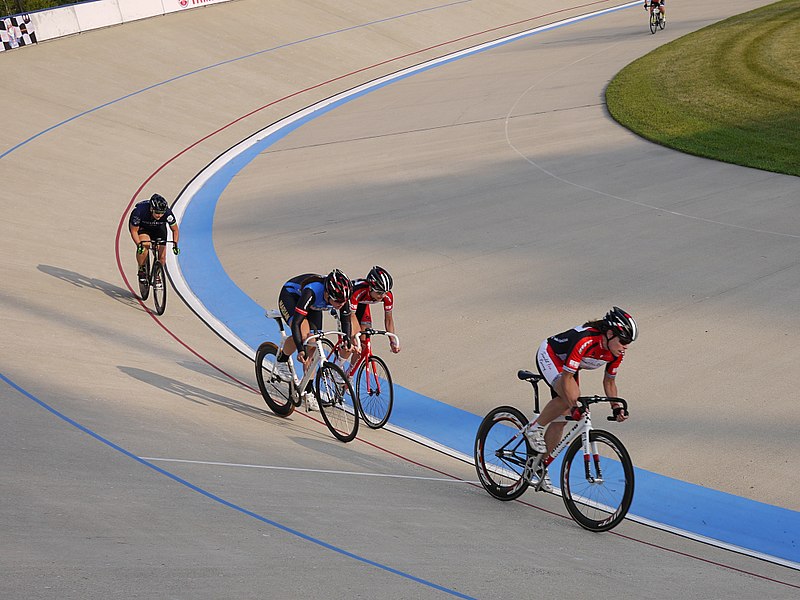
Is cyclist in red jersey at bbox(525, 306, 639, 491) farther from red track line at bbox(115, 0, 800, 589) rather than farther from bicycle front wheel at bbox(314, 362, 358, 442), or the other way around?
bicycle front wheel at bbox(314, 362, 358, 442)

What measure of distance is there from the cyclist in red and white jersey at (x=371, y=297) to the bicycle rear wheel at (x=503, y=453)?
1.06 meters

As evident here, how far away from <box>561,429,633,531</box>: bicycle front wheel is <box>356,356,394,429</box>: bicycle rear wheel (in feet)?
6.05

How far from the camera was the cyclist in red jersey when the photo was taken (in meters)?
5.38

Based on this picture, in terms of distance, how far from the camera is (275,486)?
5828 mm

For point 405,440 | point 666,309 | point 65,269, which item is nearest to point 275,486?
point 405,440

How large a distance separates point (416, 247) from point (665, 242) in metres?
3.15

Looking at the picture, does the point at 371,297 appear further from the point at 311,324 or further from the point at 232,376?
the point at 232,376

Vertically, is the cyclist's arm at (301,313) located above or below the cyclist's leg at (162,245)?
below

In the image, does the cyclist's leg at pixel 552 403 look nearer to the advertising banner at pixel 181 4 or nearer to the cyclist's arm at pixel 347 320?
the cyclist's arm at pixel 347 320

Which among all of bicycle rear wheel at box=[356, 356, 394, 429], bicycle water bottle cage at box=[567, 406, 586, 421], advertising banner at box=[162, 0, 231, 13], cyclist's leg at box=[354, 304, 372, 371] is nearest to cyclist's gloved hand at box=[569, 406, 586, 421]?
bicycle water bottle cage at box=[567, 406, 586, 421]

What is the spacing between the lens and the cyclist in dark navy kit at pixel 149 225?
33.4 ft

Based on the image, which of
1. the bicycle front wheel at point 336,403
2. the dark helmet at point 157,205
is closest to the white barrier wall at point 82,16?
the dark helmet at point 157,205

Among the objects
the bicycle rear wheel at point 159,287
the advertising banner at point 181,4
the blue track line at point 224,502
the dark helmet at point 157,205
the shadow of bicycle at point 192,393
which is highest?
the advertising banner at point 181,4

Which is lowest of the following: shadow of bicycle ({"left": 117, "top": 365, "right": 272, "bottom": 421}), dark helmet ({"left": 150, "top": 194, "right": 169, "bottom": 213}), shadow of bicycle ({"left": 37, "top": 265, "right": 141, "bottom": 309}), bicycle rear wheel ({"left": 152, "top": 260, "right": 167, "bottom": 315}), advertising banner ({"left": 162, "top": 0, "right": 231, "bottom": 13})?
shadow of bicycle ({"left": 117, "top": 365, "right": 272, "bottom": 421})
